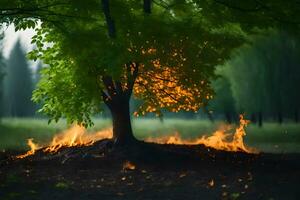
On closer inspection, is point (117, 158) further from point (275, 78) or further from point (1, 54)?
point (1, 54)

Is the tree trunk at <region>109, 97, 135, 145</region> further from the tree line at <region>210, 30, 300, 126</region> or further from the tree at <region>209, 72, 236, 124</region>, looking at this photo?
the tree at <region>209, 72, 236, 124</region>

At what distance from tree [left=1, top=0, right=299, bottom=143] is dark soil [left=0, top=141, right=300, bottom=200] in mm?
1642

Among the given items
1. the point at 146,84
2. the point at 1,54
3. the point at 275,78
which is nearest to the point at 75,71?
the point at 146,84

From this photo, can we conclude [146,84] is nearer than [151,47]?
No

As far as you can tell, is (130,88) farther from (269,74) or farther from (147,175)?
(269,74)

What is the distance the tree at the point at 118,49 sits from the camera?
16.5 m

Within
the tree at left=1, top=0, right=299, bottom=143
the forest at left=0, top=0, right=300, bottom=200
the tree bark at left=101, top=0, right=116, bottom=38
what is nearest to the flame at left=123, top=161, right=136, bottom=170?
the forest at left=0, top=0, right=300, bottom=200

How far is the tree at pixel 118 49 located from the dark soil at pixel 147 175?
5.39 feet

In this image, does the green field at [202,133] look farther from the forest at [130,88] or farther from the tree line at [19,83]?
the tree line at [19,83]

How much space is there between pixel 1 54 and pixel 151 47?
61224 mm

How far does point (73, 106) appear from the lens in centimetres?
1723

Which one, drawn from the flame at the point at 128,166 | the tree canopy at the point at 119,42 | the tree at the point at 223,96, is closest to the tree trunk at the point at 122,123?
the tree canopy at the point at 119,42

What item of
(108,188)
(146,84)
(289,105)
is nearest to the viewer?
(108,188)

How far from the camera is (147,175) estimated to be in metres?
14.8
